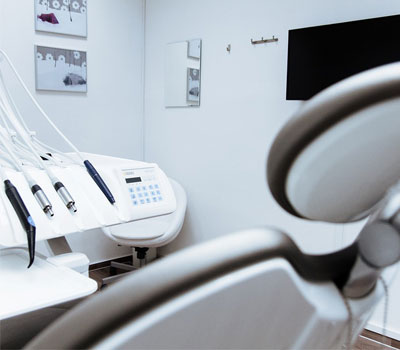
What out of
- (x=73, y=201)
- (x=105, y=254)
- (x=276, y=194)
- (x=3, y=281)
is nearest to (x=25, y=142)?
(x=73, y=201)

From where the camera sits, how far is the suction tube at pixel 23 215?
98 cm

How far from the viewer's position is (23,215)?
3.26ft

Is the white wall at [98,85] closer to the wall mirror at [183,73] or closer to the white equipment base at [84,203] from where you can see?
the wall mirror at [183,73]

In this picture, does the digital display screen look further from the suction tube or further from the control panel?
the suction tube

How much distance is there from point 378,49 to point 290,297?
2.03 meters

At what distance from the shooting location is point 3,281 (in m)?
0.98

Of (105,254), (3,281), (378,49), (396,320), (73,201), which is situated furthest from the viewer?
(105,254)

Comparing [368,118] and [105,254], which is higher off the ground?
[368,118]

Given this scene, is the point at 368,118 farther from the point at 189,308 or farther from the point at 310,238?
the point at 310,238

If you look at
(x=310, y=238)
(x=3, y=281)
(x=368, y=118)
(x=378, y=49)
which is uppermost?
(x=378, y=49)

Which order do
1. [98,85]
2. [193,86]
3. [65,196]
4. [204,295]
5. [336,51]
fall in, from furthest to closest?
[98,85] < [193,86] < [336,51] < [65,196] < [204,295]

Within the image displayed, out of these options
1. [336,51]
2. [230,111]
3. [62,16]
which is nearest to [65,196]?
[336,51]

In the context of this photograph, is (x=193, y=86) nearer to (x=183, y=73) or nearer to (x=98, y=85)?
(x=183, y=73)

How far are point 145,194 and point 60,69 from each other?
79.9 inches
